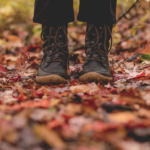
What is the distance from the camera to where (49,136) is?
71 centimetres

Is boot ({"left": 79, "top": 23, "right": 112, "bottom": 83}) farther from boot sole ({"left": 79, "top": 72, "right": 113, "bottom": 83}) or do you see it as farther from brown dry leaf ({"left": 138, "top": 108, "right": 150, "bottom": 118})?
brown dry leaf ({"left": 138, "top": 108, "right": 150, "bottom": 118})

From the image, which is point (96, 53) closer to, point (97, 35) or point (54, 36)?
point (97, 35)

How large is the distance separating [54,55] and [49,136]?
100cm

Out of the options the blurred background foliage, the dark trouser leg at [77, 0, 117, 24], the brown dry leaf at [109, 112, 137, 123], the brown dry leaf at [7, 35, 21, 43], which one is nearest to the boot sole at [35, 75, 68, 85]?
the dark trouser leg at [77, 0, 117, 24]

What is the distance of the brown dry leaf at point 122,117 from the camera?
2.67ft

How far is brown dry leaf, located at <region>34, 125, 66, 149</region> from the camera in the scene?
26.9 inches

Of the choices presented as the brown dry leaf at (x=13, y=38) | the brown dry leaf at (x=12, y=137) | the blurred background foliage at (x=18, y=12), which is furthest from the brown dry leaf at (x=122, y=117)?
the brown dry leaf at (x=13, y=38)

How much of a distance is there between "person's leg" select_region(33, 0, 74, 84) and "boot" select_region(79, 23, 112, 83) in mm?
181

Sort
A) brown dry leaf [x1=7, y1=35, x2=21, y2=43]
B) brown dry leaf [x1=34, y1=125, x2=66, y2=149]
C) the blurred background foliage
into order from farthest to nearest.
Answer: brown dry leaf [x1=7, y1=35, x2=21, y2=43], the blurred background foliage, brown dry leaf [x1=34, y1=125, x2=66, y2=149]

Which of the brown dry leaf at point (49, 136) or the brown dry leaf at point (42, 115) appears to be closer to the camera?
the brown dry leaf at point (49, 136)

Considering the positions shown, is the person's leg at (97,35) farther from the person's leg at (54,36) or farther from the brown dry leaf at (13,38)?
the brown dry leaf at (13,38)

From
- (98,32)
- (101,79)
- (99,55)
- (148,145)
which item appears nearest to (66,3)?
(98,32)

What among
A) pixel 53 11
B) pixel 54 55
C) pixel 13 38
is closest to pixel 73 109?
pixel 54 55

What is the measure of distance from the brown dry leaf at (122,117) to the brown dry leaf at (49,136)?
253 mm
